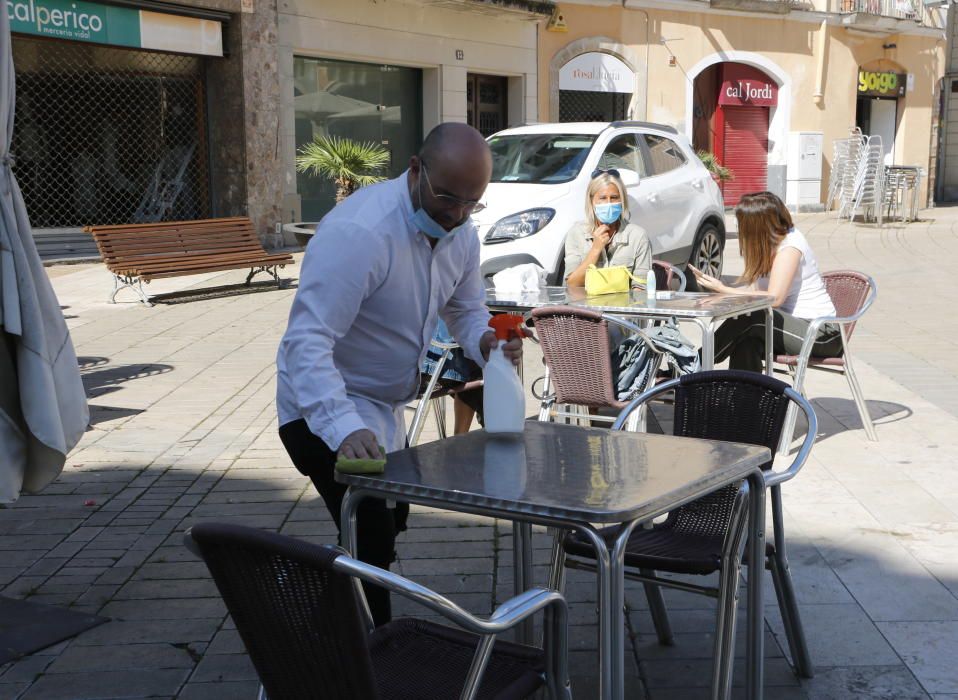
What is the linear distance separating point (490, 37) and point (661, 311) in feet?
59.3

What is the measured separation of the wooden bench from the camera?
12.4 m

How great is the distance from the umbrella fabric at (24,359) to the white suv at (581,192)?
246 inches

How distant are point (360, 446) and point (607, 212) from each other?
177 inches

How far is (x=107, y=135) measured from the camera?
1723 centimetres

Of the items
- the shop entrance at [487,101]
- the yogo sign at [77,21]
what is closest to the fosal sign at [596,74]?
the shop entrance at [487,101]

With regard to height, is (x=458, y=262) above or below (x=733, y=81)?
below

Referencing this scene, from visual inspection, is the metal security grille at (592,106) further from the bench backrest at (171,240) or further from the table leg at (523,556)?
the table leg at (523,556)

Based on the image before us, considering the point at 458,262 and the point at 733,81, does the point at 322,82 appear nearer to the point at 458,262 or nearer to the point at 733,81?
the point at 733,81

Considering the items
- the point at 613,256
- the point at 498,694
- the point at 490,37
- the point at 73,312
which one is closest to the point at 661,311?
the point at 613,256

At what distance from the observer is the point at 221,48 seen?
17641 mm

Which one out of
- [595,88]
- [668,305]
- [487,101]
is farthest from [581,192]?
[595,88]

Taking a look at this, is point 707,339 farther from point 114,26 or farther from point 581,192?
point 114,26

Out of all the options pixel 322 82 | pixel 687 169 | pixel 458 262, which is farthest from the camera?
pixel 322 82

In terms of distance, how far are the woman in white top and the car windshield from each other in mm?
4386
